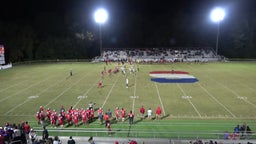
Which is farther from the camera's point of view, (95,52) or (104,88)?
(95,52)

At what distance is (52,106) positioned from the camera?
22.6 m

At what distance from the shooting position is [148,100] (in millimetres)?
24438

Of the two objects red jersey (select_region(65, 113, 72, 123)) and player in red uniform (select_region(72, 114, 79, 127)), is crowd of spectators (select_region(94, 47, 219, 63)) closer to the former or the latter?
red jersey (select_region(65, 113, 72, 123))

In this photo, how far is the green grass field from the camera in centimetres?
1714

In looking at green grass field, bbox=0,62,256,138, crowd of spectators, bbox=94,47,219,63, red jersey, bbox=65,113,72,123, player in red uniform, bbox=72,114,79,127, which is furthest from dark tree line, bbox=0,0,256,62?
player in red uniform, bbox=72,114,79,127

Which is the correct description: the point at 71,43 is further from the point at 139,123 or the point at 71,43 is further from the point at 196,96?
the point at 139,123

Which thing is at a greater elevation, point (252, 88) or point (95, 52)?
point (95, 52)

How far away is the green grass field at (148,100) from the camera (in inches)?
675

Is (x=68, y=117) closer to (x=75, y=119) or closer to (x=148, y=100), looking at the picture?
(x=75, y=119)

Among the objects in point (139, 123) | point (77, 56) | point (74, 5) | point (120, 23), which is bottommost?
point (139, 123)

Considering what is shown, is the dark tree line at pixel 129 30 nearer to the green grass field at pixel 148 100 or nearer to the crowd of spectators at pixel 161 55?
the crowd of spectators at pixel 161 55

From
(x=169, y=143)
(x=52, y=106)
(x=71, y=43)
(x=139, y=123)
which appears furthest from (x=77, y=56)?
(x=169, y=143)

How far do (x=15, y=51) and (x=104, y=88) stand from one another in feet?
155

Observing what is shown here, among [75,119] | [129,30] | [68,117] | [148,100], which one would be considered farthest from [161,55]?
[75,119]
